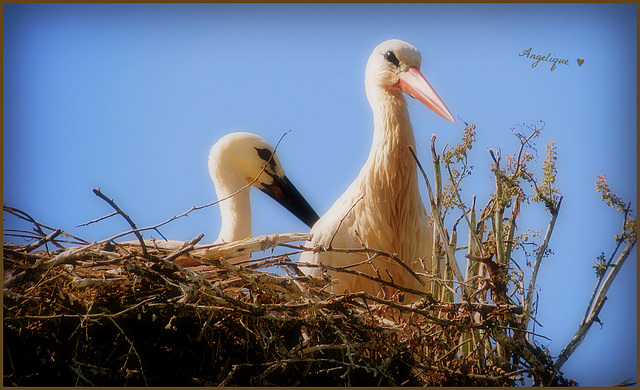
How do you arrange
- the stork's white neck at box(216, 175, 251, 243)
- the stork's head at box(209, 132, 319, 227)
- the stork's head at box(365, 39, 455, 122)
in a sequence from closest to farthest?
the stork's head at box(365, 39, 455, 122)
the stork's white neck at box(216, 175, 251, 243)
the stork's head at box(209, 132, 319, 227)

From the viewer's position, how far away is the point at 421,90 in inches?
109

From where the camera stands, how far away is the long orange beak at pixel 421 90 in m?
2.63

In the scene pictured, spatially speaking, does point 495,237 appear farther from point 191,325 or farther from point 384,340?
point 191,325

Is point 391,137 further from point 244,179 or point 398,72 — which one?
point 244,179

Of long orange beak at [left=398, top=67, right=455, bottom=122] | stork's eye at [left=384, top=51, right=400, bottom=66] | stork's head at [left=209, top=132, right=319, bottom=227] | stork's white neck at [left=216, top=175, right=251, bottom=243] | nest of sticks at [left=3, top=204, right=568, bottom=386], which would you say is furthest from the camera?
stork's head at [left=209, top=132, right=319, bottom=227]

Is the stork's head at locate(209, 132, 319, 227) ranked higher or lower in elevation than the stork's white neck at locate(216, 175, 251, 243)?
higher

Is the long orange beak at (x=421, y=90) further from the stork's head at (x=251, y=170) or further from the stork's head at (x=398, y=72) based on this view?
the stork's head at (x=251, y=170)

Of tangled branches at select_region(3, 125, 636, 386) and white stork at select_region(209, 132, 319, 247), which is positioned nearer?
tangled branches at select_region(3, 125, 636, 386)

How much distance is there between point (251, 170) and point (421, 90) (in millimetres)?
823


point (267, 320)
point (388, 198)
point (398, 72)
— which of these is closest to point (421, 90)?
point (398, 72)

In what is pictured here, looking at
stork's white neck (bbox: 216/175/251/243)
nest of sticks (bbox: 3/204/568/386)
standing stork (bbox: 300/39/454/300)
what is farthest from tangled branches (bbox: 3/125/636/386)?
stork's white neck (bbox: 216/175/251/243)

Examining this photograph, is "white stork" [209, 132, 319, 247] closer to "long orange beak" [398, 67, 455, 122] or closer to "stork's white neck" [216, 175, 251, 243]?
"stork's white neck" [216, 175, 251, 243]

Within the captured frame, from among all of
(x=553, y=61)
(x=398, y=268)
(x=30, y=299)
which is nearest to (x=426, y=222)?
(x=398, y=268)

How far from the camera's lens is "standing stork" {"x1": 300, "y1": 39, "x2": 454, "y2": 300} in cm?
263
